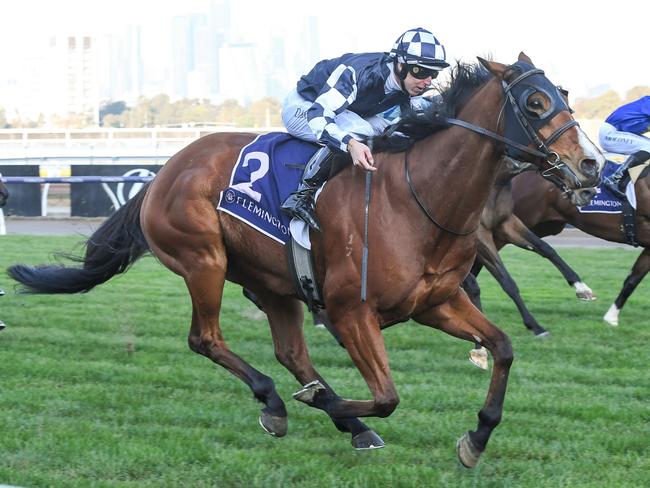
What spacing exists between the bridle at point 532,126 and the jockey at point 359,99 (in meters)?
0.43

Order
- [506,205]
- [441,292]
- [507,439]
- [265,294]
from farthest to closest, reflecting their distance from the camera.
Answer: [506,205] < [265,294] < [507,439] < [441,292]

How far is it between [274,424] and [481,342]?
1037 mm

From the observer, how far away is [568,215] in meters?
8.73

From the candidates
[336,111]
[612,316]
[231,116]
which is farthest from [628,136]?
[231,116]

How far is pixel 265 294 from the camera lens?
17.0 ft

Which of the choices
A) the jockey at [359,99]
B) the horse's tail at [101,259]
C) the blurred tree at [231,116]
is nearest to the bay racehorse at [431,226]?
the jockey at [359,99]

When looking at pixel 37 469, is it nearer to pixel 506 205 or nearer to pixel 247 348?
pixel 247 348

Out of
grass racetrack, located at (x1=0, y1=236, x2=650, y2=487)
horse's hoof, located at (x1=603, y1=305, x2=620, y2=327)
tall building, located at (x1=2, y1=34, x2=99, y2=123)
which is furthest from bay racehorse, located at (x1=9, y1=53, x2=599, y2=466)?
tall building, located at (x1=2, y1=34, x2=99, y2=123)

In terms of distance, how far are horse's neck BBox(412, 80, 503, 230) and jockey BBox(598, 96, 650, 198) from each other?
4.22 metres

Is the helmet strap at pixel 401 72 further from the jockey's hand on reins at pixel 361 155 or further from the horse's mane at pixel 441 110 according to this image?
the jockey's hand on reins at pixel 361 155

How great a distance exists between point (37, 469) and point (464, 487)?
170 centimetres

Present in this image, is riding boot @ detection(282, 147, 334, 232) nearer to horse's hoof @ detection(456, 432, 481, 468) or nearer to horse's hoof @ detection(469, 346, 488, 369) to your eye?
horse's hoof @ detection(456, 432, 481, 468)

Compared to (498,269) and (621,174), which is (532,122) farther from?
(621,174)

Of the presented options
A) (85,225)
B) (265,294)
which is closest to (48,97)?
(85,225)
